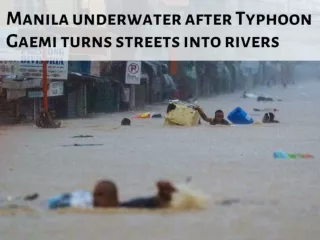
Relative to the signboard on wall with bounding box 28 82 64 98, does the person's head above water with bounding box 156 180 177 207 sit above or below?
below

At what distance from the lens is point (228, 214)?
902cm

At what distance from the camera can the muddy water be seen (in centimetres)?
819

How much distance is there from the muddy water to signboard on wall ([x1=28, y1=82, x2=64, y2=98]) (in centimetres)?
350

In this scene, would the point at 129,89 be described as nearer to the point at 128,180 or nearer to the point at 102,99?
the point at 102,99

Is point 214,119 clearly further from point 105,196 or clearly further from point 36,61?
point 105,196

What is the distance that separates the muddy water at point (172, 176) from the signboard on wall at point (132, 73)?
58.0 ft

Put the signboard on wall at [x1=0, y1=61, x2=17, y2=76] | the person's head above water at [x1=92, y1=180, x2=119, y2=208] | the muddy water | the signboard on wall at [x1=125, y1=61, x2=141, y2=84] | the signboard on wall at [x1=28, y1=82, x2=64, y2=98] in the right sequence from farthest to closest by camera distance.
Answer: the signboard on wall at [x1=125, y1=61, x2=141, y2=84]
the signboard on wall at [x1=28, y1=82, x2=64, y2=98]
the signboard on wall at [x1=0, y1=61, x2=17, y2=76]
the person's head above water at [x1=92, y1=180, x2=119, y2=208]
the muddy water

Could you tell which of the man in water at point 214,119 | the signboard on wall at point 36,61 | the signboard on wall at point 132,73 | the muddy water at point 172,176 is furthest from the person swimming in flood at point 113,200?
the signboard on wall at point 132,73

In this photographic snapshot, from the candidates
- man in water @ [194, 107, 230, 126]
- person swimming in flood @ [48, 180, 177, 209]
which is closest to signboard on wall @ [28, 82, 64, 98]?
man in water @ [194, 107, 230, 126]

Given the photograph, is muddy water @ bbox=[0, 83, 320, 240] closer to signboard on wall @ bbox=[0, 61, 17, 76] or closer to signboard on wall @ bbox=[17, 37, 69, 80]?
signboard on wall @ bbox=[17, 37, 69, 80]

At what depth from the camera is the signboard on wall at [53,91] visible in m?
28.0

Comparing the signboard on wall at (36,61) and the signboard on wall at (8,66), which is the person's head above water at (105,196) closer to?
the signboard on wall at (36,61)

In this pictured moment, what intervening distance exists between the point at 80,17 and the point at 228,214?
28.1 m

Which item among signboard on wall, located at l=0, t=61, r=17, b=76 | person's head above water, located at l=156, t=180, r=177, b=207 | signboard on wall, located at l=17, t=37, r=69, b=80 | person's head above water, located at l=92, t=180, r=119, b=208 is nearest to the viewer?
person's head above water, located at l=156, t=180, r=177, b=207
